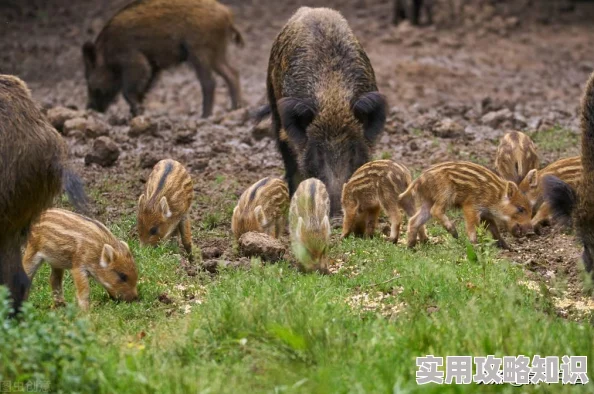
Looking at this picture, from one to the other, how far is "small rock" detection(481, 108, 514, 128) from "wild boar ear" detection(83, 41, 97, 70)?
5.67 meters

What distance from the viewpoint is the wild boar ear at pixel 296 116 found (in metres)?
8.61

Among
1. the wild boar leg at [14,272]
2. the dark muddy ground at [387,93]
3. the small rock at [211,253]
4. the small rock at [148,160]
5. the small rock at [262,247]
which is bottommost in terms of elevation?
the dark muddy ground at [387,93]

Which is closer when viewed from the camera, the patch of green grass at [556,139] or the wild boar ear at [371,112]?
the wild boar ear at [371,112]

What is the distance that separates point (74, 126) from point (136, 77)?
3512mm

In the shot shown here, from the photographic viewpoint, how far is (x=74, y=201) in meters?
5.95

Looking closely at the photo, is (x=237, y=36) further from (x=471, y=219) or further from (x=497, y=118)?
(x=471, y=219)

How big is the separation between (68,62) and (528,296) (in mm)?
12352

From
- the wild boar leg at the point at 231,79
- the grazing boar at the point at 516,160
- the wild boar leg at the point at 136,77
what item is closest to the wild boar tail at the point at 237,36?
the wild boar leg at the point at 231,79

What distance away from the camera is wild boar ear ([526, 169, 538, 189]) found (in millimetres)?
8297


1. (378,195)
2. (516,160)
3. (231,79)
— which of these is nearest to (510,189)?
(378,195)

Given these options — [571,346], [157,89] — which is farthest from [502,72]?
[571,346]

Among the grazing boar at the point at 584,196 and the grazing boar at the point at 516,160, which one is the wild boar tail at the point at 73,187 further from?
the grazing boar at the point at 516,160

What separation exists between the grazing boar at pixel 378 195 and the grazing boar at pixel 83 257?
1.99 meters

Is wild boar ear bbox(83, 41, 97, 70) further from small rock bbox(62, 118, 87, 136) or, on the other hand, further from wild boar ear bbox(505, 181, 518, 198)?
wild boar ear bbox(505, 181, 518, 198)
